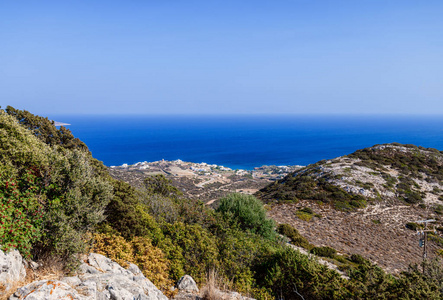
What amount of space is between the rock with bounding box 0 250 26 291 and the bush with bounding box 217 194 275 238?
9.78m

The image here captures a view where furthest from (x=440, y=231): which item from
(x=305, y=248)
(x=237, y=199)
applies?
(x=237, y=199)

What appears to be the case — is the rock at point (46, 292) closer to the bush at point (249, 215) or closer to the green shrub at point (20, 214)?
the green shrub at point (20, 214)

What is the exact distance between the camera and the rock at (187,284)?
7676 millimetres

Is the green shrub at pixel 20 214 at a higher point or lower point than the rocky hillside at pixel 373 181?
higher

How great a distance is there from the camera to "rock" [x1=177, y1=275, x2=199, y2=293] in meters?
7.68

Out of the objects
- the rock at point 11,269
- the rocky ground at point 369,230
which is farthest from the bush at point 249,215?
the rock at point 11,269

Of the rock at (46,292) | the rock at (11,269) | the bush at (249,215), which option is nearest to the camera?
the rock at (46,292)

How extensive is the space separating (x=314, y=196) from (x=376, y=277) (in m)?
21.2

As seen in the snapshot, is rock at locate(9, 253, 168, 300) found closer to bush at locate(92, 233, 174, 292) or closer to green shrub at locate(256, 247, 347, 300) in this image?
bush at locate(92, 233, 174, 292)

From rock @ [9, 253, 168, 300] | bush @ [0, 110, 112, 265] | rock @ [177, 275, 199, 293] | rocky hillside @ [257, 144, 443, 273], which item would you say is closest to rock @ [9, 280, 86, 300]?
rock @ [9, 253, 168, 300]

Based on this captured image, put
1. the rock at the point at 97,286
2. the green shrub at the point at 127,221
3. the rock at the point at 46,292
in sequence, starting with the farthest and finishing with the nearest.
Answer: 1. the green shrub at the point at 127,221
2. the rock at the point at 97,286
3. the rock at the point at 46,292

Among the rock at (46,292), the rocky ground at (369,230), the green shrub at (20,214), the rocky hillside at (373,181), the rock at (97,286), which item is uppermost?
the green shrub at (20,214)

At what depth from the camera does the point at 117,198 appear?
9.67m

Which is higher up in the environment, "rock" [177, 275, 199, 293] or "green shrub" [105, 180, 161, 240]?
"green shrub" [105, 180, 161, 240]
